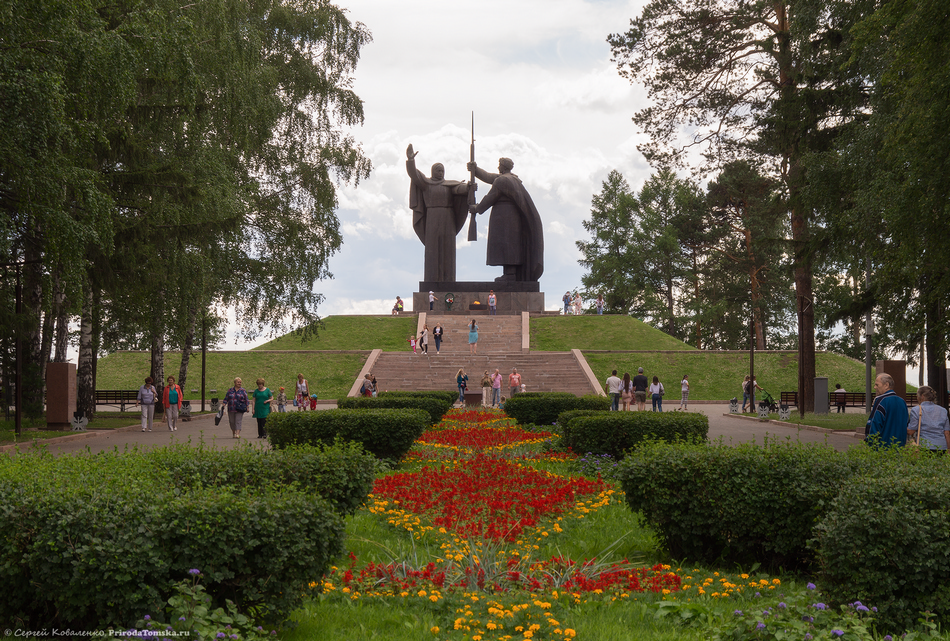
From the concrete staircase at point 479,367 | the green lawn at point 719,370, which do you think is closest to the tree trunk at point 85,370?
the concrete staircase at point 479,367

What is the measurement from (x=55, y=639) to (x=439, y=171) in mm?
38280

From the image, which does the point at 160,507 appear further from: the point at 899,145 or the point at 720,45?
the point at 720,45

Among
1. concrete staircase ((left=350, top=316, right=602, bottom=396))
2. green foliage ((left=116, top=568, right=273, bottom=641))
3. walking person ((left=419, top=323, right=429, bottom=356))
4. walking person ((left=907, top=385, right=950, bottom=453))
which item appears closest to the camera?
green foliage ((left=116, top=568, right=273, bottom=641))

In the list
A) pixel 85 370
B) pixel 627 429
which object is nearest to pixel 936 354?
pixel 627 429

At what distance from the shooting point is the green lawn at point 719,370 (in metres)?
29.8

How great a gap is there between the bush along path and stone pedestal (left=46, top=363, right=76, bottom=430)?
11844 millimetres

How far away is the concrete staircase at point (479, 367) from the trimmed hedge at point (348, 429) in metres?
15.5

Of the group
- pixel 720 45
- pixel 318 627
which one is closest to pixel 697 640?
pixel 318 627

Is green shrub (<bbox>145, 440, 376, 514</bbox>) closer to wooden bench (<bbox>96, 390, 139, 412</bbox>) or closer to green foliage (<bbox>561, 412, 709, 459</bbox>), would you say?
green foliage (<bbox>561, 412, 709, 459</bbox>)

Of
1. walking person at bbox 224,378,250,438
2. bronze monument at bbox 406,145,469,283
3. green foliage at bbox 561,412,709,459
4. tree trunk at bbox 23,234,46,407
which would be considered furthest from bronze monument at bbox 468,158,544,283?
green foliage at bbox 561,412,709,459

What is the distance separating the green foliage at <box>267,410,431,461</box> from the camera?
1022 cm

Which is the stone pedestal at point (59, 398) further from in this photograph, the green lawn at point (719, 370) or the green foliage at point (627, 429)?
the green lawn at point (719, 370)

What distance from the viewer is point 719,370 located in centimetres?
3150

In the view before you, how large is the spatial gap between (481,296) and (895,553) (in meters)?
35.7
